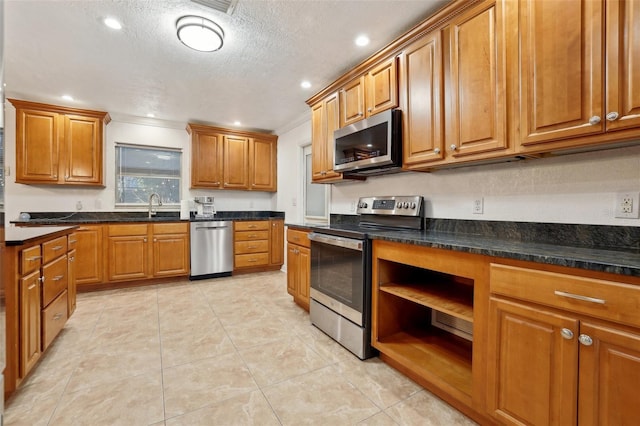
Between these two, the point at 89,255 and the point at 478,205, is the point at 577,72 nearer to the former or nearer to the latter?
the point at 478,205

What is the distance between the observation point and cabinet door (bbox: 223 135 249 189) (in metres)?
4.71

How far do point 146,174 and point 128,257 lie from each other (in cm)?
138

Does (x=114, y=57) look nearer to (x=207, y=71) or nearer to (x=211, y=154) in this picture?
(x=207, y=71)

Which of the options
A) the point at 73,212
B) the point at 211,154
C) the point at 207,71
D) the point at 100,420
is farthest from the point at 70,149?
the point at 100,420

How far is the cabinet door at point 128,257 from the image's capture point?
3744mm

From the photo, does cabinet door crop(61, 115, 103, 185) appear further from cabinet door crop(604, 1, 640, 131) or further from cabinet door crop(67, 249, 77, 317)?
cabinet door crop(604, 1, 640, 131)

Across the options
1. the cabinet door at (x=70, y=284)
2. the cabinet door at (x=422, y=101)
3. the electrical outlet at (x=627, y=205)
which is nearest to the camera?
the electrical outlet at (x=627, y=205)

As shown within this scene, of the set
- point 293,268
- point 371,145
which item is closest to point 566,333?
point 371,145

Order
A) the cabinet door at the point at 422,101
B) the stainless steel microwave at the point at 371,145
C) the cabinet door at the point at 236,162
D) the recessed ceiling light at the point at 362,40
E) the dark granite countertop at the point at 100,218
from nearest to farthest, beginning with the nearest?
1. the cabinet door at the point at 422,101
2. the stainless steel microwave at the point at 371,145
3. the recessed ceiling light at the point at 362,40
4. the dark granite countertop at the point at 100,218
5. the cabinet door at the point at 236,162

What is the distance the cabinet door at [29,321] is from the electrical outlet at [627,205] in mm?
3219

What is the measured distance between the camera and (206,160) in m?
4.54

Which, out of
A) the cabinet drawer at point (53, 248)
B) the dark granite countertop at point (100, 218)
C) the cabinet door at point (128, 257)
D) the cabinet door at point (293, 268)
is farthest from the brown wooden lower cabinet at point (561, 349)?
the cabinet door at point (128, 257)

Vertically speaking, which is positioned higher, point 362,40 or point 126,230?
point 362,40

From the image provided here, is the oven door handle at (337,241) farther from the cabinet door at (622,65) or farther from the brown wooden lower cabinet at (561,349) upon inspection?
the cabinet door at (622,65)
